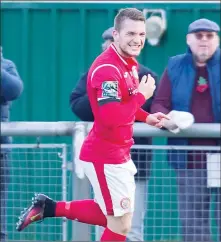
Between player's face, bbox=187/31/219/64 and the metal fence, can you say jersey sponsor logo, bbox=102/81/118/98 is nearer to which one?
the metal fence

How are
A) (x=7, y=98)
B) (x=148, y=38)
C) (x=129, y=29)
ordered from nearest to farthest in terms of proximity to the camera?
(x=129, y=29) → (x=7, y=98) → (x=148, y=38)

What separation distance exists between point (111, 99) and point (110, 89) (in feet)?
0.22

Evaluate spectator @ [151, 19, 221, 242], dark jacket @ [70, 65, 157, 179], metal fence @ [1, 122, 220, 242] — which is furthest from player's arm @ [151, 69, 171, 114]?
metal fence @ [1, 122, 220, 242]

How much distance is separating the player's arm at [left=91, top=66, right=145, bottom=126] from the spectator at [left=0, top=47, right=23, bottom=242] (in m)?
1.81

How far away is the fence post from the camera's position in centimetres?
758

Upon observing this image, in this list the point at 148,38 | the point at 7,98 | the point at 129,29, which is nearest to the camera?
the point at 129,29

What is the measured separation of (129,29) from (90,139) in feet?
2.68

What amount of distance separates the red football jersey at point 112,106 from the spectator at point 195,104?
1.14 metres

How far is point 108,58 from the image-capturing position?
6691 millimetres

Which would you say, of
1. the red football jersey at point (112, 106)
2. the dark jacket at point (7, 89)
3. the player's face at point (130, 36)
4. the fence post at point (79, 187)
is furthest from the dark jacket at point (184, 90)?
the player's face at point (130, 36)

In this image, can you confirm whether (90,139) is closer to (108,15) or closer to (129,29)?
(129,29)

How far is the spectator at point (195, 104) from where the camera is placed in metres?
7.91

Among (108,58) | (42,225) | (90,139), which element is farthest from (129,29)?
(42,225)

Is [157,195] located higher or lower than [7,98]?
lower
